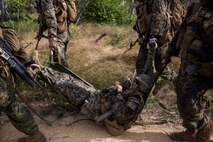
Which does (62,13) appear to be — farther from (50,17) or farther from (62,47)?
(62,47)

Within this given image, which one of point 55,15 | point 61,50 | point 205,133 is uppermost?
point 55,15

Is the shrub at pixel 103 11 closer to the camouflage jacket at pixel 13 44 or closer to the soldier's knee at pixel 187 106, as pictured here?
the camouflage jacket at pixel 13 44

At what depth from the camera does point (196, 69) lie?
440 cm

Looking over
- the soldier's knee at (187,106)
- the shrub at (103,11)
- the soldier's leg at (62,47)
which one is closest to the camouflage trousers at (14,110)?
the soldier's knee at (187,106)

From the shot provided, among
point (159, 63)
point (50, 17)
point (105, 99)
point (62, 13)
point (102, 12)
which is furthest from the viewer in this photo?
point (102, 12)

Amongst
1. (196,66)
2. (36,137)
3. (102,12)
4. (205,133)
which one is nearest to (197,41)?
(196,66)

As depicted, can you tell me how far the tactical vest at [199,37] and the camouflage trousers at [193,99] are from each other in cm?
24

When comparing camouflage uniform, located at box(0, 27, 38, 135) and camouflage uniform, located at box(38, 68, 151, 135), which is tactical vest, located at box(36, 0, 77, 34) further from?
camouflage uniform, located at box(0, 27, 38, 135)

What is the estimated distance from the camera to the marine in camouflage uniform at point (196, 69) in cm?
436

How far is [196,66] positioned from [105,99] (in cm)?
135

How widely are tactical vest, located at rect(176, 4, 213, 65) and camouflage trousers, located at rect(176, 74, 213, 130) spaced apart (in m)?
0.24

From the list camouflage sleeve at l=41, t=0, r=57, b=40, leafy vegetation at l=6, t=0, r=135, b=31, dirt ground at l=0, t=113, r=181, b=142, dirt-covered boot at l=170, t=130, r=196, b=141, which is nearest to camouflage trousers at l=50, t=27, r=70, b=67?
camouflage sleeve at l=41, t=0, r=57, b=40

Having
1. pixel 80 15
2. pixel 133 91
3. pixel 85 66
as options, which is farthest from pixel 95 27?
pixel 133 91

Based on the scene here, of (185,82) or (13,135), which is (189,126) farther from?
(13,135)
